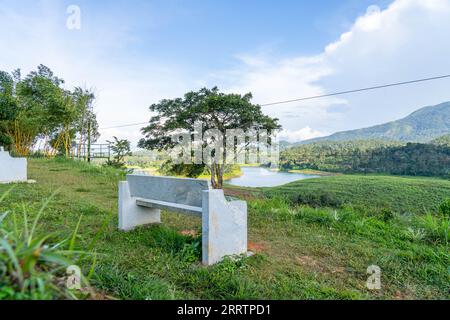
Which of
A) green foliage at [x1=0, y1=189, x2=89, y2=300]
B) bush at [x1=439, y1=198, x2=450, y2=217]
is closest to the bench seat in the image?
green foliage at [x1=0, y1=189, x2=89, y2=300]

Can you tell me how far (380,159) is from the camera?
40.7 meters

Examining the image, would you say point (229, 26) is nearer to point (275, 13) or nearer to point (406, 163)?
point (275, 13)

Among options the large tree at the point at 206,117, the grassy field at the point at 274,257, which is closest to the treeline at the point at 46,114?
the large tree at the point at 206,117

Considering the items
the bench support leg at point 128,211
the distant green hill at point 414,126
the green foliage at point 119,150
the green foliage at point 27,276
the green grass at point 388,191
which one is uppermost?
the distant green hill at point 414,126

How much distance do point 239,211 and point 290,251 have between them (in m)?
0.86

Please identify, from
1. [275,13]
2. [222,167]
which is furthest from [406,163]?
[275,13]

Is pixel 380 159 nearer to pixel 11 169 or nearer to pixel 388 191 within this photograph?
pixel 388 191

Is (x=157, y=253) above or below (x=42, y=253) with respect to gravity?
below

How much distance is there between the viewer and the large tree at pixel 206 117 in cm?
1638

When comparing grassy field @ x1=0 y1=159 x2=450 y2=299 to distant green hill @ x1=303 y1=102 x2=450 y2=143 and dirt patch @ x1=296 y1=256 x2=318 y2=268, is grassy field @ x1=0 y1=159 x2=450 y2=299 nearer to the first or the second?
dirt patch @ x1=296 y1=256 x2=318 y2=268

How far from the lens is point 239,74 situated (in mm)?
15039

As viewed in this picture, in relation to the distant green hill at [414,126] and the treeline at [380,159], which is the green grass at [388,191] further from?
the distant green hill at [414,126]

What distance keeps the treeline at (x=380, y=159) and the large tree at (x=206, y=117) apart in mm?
19578
